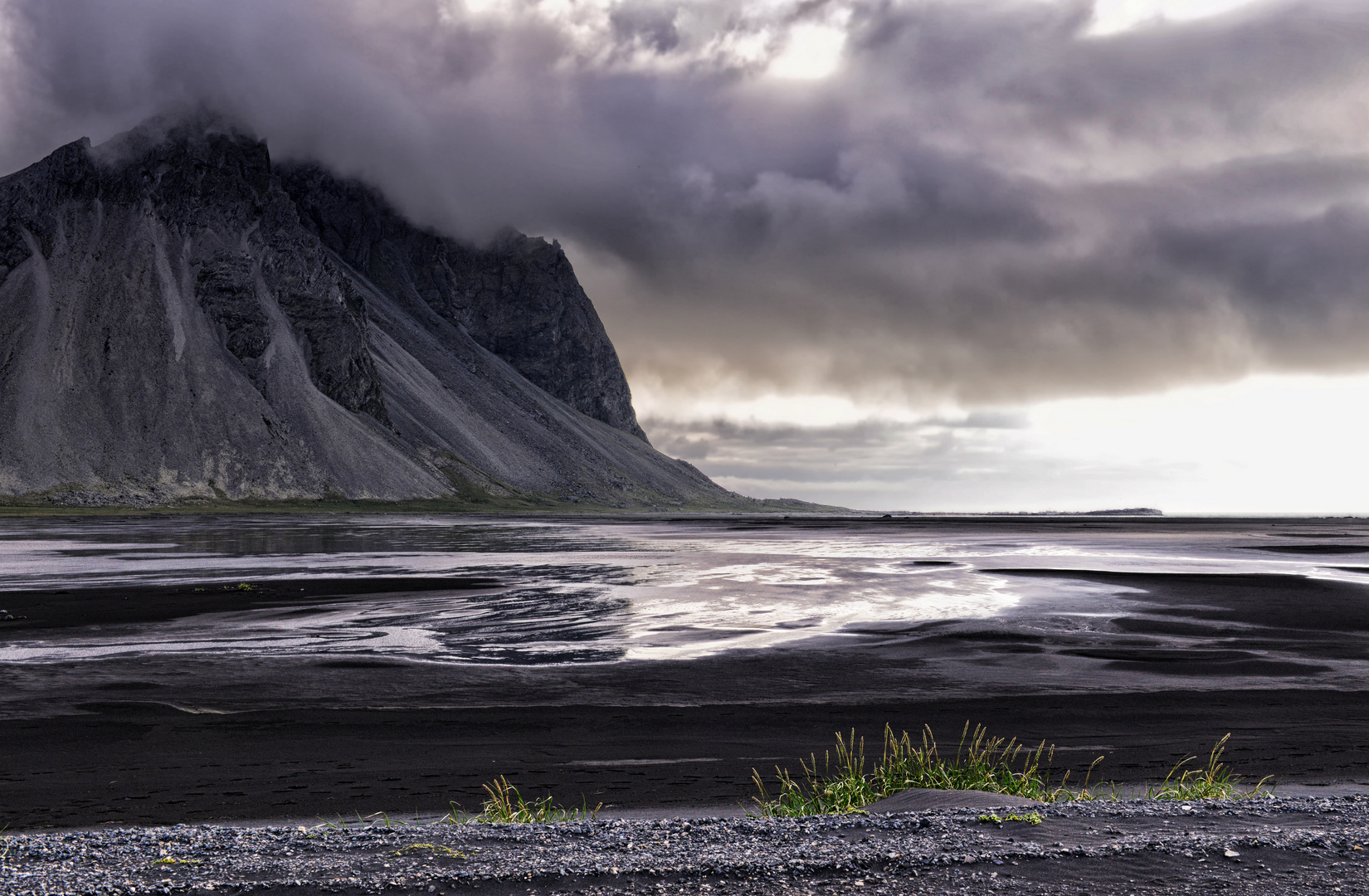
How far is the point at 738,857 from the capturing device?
7.06 meters

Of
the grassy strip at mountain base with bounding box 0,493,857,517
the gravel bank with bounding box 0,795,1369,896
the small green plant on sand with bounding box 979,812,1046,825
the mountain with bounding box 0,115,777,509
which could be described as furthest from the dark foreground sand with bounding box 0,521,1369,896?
the mountain with bounding box 0,115,777,509

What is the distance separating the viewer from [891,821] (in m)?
8.03

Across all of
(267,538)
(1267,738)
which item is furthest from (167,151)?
(1267,738)

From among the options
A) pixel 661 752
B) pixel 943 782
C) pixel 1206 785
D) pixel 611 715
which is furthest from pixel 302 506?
pixel 1206 785

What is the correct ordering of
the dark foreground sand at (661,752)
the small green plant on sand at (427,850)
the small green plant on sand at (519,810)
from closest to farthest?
the dark foreground sand at (661,752) → the small green plant on sand at (427,850) → the small green plant on sand at (519,810)

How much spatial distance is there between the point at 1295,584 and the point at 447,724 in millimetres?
37559

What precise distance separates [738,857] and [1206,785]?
6.03 m

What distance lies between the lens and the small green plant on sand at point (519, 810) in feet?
29.4

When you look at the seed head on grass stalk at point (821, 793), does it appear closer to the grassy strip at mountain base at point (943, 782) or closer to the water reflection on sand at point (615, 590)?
the grassy strip at mountain base at point (943, 782)

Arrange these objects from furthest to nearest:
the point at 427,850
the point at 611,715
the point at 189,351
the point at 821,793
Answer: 1. the point at 189,351
2. the point at 611,715
3. the point at 821,793
4. the point at 427,850

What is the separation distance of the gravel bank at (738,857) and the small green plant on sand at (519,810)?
70 centimetres

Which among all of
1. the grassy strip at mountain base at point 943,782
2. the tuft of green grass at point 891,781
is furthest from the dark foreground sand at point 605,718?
the tuft of green grass at point 891,781

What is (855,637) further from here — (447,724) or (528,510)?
(528,510)

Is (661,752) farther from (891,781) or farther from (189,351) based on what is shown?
(189,351)
